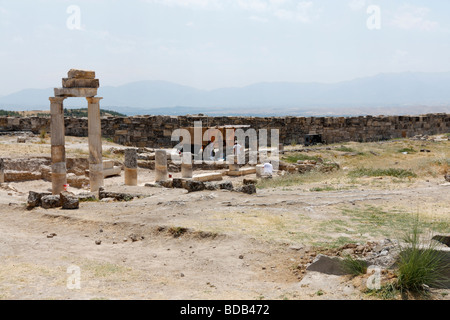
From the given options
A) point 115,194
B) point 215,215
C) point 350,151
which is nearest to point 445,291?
point 215,215

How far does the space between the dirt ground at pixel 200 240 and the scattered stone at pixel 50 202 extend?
45cm

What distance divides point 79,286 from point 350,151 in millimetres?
21511

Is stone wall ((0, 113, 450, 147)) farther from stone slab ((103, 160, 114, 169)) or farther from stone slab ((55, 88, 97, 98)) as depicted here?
stone slab ((55, 88, 97, 98))

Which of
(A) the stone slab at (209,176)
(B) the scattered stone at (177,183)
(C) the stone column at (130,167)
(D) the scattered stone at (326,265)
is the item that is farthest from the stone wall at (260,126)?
(D) the scattered stone at (326,265)

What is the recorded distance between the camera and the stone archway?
15586mm

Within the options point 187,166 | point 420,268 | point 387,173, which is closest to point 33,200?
point 187,166

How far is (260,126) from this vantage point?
1244 inches

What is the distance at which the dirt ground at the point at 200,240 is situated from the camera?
21.4 feet

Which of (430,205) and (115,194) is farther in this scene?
(115,194)

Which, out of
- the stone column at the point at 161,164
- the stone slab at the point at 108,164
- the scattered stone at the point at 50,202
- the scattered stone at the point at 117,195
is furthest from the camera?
the stone slab at the point at 108,164

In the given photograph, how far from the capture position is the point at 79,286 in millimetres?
6547

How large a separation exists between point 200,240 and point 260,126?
75.5 feet

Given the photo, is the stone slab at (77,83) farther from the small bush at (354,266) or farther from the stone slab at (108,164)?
the small bush at (354,266)
